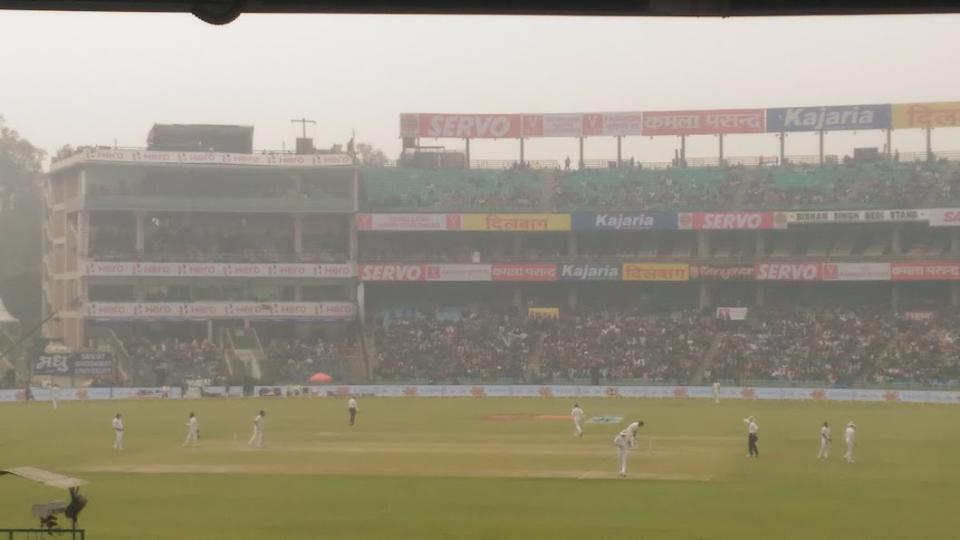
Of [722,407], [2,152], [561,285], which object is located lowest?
[722,407]

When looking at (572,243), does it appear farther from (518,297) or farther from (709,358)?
(709,358)

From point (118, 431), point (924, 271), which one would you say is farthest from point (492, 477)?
point (924, 271)

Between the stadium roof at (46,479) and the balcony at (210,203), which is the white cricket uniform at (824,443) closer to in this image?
the stadium roof at (46,479)

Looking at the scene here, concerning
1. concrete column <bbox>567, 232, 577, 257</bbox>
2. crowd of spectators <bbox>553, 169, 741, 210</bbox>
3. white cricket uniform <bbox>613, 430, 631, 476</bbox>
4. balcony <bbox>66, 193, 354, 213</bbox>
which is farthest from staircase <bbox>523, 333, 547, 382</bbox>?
white cricket uniform <bbox>613, 430, 631, 476</bbox>

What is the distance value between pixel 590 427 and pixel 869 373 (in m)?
30.2

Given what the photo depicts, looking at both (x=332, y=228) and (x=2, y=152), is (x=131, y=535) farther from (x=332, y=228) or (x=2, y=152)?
(x=2, y=152)

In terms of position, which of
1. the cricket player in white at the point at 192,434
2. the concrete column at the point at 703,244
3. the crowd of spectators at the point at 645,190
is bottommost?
the cricket player in white at the point at 192,434

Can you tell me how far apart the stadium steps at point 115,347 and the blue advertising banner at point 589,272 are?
96.8ft

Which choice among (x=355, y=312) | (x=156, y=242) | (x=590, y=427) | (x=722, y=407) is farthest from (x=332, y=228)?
(x=590, y=427)

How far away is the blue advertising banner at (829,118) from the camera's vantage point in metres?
92.8

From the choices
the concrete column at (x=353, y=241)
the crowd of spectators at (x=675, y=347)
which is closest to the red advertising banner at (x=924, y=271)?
the crowd of spectators at (x=675, y=347)

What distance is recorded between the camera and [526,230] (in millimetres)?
87938

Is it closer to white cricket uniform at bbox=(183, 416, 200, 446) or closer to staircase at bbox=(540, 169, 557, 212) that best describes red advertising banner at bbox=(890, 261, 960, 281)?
staircase at bbox=(540, 169, 557, 212)

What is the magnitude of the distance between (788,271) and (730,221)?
5193 millimetres
